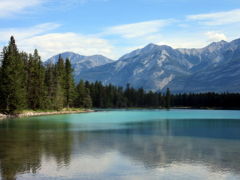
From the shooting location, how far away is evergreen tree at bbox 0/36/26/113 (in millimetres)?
91688

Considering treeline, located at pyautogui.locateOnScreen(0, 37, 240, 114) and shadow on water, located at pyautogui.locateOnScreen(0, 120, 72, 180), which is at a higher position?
treeline, located at pyautogui.locateOnScreen(0, 37, 240, 114)

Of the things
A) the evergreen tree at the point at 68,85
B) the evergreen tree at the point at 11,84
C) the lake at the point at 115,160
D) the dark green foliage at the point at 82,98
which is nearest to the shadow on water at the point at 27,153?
the lake at the point at 115,160

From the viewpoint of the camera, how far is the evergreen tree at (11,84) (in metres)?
91.7

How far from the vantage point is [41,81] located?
115 metres

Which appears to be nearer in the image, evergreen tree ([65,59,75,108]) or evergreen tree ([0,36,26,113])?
evergreen tree ([0,36,26,113])

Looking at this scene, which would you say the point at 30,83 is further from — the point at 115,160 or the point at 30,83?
the point at 115,160

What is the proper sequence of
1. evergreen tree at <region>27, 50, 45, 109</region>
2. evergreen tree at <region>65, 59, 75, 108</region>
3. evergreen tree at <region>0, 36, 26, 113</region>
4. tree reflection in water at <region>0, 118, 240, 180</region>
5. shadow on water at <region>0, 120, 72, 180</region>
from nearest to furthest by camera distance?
shadow on water at <region>0, 120, 72, 180</region> < tree reflection in water at <region>0, 118, 240, 180</region> < evergreen tree at <region>0, 36, 26, 113</region> < evergreen tree at <region>27, 50, 45, 109</region> < evergreen tree at <region>65, 59, 75, 108</region>

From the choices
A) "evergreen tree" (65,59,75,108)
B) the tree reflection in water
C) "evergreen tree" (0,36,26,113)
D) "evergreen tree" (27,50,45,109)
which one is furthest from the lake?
"evergreen tree" (65,59,75,108)

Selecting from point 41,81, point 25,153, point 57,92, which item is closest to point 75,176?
point 25,153

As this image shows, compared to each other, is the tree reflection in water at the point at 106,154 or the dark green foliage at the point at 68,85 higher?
the dark green foliage at the point at 68,85

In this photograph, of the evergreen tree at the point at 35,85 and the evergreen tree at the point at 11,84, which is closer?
the evergreen tree at the point at 11,84

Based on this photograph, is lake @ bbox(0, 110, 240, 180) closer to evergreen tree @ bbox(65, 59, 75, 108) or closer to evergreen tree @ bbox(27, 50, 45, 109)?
evergreen tree @ bbox(27, 50, 45, 109)

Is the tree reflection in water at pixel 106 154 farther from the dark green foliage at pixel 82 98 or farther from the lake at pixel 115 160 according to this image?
the dark green foliage at pixel 82 98

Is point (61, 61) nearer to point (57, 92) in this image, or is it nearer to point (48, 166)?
point (57, 92)
